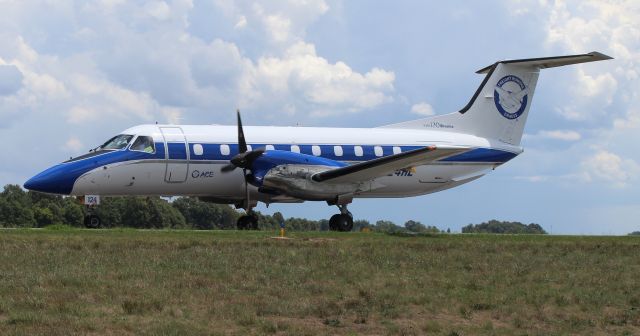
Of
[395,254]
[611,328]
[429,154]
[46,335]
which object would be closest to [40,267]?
[46,335]

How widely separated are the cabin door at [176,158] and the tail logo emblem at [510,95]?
12.7 metres

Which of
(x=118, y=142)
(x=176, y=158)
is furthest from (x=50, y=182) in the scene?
(x=176, y=158)

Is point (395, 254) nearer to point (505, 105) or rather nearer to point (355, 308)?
point (355, 308)

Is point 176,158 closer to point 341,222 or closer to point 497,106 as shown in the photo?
point 341,222

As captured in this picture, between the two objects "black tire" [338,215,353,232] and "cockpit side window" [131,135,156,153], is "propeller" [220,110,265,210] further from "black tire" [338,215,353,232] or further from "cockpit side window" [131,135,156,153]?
"black tire" [338,215,353,232]

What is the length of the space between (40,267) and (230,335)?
5.64m

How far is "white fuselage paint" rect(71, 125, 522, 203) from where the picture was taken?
28.9 m

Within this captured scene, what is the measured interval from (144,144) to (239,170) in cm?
318

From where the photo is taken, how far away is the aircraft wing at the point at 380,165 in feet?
91.4

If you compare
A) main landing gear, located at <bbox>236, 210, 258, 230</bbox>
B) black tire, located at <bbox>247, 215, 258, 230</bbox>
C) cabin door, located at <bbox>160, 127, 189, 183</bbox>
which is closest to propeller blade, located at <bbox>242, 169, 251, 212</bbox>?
main landing gear, located at <bbox>236, 210, 258, 230</bbox>

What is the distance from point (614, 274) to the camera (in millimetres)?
20078

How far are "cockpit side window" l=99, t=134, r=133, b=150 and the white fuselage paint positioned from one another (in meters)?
0.28

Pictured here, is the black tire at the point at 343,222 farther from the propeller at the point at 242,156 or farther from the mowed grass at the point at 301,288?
the mowed grass at the point at 301,288

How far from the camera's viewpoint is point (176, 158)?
2934 centimetres
